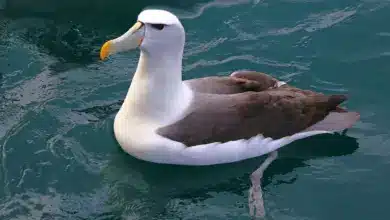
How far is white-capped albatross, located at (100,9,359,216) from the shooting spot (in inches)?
280

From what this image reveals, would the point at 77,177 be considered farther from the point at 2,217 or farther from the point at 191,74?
the point at 191,74

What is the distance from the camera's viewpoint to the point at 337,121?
Result: 8.04 meters

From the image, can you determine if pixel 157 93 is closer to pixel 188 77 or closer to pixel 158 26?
pixel 158 26

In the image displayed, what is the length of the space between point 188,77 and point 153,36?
198 cm

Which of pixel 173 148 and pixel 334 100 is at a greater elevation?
pixel 334 100

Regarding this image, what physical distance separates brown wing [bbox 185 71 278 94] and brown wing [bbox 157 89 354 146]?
13cm

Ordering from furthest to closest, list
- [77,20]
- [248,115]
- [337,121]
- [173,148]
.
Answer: [77,20], [337,121], [248,115], [173,148]

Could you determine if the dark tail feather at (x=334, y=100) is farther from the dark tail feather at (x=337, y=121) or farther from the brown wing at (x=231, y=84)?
the brown wing at (x=231, y=84)

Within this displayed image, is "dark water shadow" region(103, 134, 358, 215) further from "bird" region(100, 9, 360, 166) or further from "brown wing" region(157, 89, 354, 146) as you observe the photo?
"brown wing" region(157, 89, 354, 146)

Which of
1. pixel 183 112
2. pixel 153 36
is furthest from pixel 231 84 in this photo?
pixel 153 36

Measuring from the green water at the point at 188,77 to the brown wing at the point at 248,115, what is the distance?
379mm

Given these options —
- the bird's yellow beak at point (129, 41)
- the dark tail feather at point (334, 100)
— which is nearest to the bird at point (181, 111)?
the bird's yellow beak at point (129, 41)

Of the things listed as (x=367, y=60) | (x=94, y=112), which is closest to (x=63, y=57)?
(x=94, y=112)

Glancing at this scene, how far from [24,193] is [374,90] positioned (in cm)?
396
